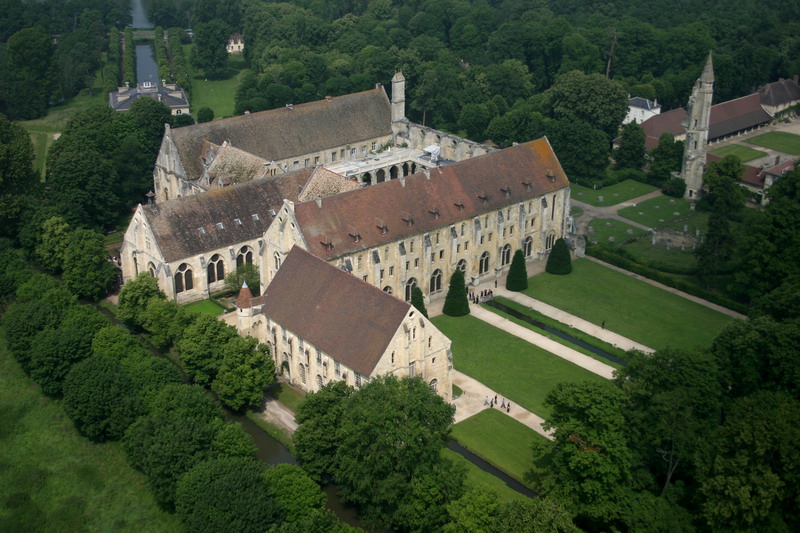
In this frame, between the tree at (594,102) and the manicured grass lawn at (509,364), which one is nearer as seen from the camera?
the manicured grass lawn at (509,364)

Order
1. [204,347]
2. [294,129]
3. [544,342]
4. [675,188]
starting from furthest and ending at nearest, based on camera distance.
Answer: [675,188] < [294,129] < [544,342] < [204,347]

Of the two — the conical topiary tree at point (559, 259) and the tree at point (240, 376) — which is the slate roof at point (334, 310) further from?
the conical topiary tree at point (559, 259)

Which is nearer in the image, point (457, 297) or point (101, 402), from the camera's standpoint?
point (101, 402)

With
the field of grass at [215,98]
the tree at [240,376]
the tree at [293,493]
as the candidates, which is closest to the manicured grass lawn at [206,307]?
the tree at [240,376]

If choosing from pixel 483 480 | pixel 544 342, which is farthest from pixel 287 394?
pixel 544 342

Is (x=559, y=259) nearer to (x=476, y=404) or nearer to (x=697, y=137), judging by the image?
(x=476, y=404)

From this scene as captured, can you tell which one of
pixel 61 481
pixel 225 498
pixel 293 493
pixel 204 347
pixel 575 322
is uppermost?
pixel 204 347
